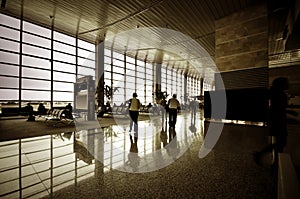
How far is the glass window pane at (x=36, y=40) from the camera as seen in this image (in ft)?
36.0

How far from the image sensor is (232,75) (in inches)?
284

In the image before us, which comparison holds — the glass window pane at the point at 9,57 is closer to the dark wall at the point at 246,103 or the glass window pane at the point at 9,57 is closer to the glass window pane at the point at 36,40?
the glass window pane at the point at 36,40

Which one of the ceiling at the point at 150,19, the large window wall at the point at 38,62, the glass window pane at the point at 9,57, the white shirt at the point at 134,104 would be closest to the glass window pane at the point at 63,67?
the large window wall at the point at 38,62

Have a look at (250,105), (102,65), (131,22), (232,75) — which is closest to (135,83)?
(102,65)

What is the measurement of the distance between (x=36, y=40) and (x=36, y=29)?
710 mm

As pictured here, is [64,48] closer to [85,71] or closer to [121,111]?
[85,71]

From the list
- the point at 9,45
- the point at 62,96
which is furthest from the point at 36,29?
the point at 62,96

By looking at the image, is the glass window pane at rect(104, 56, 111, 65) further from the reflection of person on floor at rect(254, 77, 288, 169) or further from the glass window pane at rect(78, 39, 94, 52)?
the reflection of person on floor at rect(254, 77, 288, 169)

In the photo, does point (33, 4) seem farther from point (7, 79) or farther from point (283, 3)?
point (283, 3)

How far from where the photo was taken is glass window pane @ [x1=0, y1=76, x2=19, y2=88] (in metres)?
10.1

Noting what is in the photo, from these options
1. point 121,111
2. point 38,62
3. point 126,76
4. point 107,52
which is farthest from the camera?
point 126,76

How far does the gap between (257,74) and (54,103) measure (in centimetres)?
1253

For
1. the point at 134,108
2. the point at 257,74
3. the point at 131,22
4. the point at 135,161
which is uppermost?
the point at 131,22

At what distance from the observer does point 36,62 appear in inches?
449
